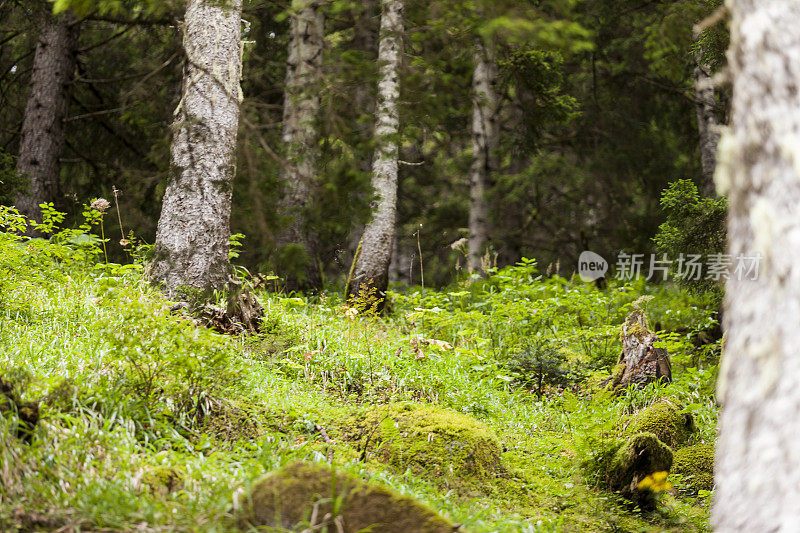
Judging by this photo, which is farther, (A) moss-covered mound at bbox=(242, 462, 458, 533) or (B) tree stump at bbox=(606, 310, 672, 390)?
(B) tree stump at bbox=(606, 310, 672, 390)

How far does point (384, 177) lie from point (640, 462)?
258 inches

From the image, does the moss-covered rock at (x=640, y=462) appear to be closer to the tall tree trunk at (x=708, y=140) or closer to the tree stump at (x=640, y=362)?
the tree stump at (x=640, y=362)

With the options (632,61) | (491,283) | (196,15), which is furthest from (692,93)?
(196,15)

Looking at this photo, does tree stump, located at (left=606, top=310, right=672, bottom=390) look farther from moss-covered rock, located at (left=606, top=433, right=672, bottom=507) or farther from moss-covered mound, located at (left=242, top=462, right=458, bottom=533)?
moss-covered mound, located at (left=242, top=462, right=458, bottom=533)

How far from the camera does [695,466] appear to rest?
5.58 metres

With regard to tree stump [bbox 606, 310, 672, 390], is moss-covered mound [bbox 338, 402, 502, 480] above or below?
below

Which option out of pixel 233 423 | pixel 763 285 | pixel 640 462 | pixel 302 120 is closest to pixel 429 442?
pixel 233 423

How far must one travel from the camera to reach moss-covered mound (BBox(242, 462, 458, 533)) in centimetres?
288

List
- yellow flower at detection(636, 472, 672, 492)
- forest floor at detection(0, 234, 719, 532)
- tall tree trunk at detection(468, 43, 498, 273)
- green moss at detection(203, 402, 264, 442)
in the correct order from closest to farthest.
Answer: forest floor at detection(0, 234, 719, 532) < green moss at detection(203, 402, 264, 442) < yellow flower at detection(636, 472, 672, 492) < tall tree trunk at detection(468, 43, 498, 273)

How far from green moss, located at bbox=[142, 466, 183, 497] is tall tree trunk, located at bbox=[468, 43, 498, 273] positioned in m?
9.77

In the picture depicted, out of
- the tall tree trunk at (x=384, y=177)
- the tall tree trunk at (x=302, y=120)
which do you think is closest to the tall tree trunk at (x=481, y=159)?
the tall tree trunk at (x=384, y=177)

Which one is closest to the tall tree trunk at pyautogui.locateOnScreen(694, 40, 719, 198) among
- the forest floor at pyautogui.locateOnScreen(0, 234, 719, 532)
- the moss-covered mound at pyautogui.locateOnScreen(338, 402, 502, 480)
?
the forest floor at pyautogui.locateOnScreen(0, 234, 719, 532)

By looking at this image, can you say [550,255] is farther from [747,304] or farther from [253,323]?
[747,304]

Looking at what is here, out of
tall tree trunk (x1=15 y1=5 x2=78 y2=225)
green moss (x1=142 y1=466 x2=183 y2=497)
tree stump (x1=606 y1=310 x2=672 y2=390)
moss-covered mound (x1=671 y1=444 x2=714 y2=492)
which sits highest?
tall tree trunk (x1=15 y1=5 x2=78 y2=225)
